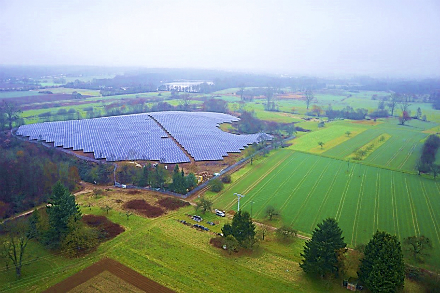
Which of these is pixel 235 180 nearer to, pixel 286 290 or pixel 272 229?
pixel 272 229

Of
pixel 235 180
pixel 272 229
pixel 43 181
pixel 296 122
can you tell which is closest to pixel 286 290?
pixel 272 229

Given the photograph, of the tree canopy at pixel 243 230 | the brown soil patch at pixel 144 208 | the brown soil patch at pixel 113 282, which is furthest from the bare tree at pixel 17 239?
the tree canopy at pixel 243 230

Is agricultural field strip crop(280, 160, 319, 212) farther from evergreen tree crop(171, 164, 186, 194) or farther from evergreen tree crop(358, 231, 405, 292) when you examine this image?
evergreen tree crop(358, 231, 405, 292)

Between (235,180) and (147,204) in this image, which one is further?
(235,180)

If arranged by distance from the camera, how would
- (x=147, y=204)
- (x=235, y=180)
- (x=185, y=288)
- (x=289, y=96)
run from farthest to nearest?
(x=289, y=96), (x=235, y=180), (x=147, y=204), (x=185, y=288)

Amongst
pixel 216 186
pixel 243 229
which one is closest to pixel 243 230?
pixel 243 229

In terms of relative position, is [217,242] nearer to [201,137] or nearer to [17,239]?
[17,239]

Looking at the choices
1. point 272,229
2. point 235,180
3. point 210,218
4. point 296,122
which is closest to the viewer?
point 272,229

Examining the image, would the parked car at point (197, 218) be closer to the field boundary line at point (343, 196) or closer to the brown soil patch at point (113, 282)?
the brown soil patch at point (113, 282)
